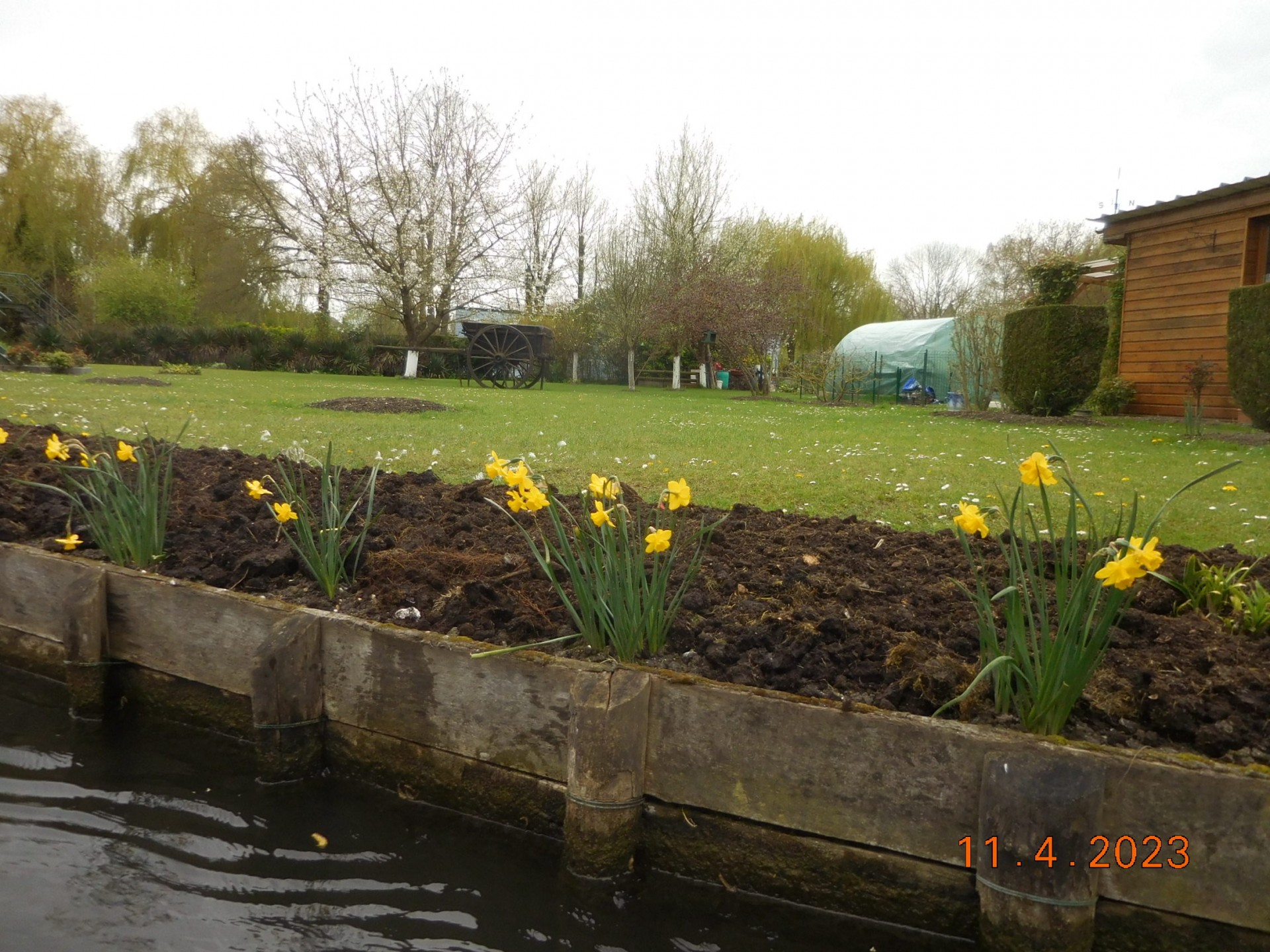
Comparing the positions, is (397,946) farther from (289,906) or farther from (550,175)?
(550,175)

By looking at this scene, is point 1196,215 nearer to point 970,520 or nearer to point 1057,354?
point 1057,354

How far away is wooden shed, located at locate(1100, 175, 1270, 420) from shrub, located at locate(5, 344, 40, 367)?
67.5 ft

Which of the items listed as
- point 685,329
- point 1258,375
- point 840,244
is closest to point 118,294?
point 685,329

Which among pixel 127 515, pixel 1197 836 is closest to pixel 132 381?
pixel 127 515

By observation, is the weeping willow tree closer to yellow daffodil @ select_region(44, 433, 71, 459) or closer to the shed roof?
the shed roof

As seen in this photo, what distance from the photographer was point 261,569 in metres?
3.41

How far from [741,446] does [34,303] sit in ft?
79.6

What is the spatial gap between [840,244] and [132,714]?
126 ft

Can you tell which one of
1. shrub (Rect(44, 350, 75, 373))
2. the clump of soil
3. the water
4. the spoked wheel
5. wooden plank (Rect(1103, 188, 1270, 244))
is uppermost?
wooden plank (Rect(1103, 188, 1270, 244))

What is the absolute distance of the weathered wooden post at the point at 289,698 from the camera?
2783 millimetres

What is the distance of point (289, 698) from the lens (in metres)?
2.79

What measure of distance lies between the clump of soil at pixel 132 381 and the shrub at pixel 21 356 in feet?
7.33

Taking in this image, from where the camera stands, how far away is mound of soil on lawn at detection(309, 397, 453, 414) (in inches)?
476

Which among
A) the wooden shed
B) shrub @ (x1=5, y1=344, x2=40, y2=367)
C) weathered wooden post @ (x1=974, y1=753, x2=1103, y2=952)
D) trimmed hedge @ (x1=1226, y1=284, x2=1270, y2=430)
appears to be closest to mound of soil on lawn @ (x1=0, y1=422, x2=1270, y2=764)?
weathered wooden post @ (x1=974, y1=753, x2=1103, y2=952)
